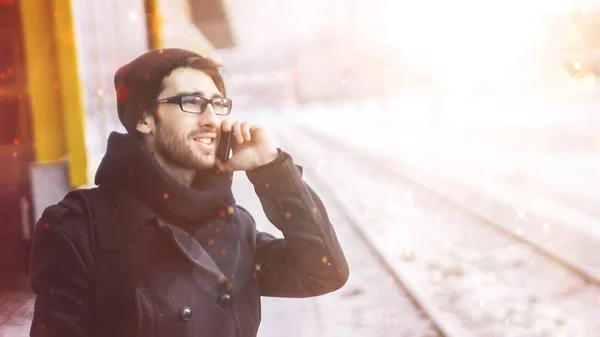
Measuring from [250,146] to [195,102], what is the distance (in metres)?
0.19

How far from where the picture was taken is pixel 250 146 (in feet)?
4.34

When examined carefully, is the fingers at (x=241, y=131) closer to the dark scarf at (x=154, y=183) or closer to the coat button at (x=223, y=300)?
the dark scarf at (x=154, y=183)

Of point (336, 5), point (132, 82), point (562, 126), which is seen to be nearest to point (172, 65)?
point (132, 82)

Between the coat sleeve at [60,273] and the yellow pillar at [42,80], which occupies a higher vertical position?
the yellow pillar at [42,80]

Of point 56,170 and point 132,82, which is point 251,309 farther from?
point 56,170

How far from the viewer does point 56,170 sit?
7.72 feet

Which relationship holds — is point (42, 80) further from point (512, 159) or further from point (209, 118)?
point (512, 159)

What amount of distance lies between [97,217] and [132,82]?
0.36 meters

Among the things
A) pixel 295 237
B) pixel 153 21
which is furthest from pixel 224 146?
pixel 153 21

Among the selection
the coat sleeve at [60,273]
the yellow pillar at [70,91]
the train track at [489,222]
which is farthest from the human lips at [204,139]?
the train track at [489,222]

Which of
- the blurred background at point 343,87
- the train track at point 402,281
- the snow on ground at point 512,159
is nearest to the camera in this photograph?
the blurred background at point 343,87

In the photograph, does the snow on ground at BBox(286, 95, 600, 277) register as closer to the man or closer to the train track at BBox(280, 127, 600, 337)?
the train track at BBox(280, 127, 600, 337)

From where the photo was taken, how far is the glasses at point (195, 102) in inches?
51.4

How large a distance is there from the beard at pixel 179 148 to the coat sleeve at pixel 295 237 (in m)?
0.12
